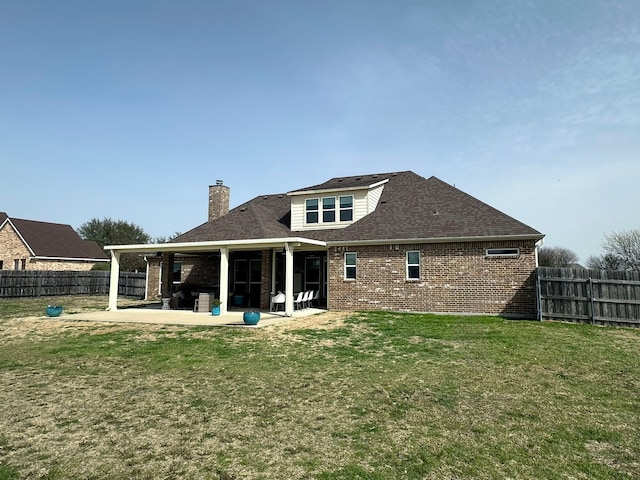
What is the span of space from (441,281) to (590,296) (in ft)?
16.3

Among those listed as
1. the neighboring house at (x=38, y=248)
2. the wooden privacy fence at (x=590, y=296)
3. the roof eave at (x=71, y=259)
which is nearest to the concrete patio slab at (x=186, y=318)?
the wooden privacy fence at (x=590, y=296)

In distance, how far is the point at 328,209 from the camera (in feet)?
64.7

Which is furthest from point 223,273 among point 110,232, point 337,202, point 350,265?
point 110,232

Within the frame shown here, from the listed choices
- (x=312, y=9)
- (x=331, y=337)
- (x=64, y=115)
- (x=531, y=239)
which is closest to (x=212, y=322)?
(x=331, y=337)

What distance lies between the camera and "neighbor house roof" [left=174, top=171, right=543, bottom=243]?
1567cm

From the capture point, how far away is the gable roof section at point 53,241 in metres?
35.5

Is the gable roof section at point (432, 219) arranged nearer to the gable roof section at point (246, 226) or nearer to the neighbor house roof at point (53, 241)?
the gable roof section at point (246, 226)

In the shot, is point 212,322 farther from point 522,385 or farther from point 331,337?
point 522,385

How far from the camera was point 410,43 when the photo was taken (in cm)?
1205

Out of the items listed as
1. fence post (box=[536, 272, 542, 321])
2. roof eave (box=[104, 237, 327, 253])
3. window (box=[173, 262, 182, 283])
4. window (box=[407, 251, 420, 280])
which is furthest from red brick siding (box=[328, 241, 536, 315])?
window (box=[173, 262, 182, 283])

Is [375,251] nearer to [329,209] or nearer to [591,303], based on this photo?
[329,209]

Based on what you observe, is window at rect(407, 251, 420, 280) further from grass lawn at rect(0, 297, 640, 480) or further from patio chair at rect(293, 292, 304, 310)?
grass lawn at rect(0, 297, 640, 480)

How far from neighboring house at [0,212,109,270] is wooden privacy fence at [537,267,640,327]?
3927cm

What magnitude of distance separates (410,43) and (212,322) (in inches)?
446
